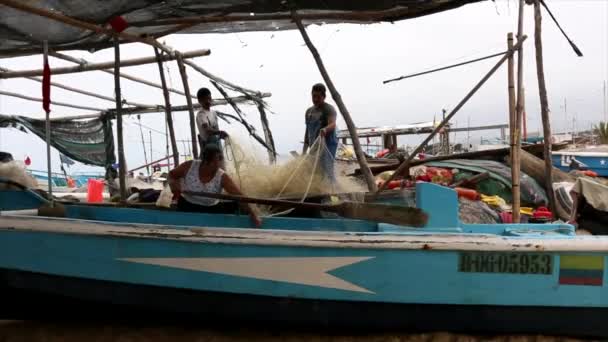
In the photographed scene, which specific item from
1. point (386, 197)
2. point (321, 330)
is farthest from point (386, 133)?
point (321, 330)

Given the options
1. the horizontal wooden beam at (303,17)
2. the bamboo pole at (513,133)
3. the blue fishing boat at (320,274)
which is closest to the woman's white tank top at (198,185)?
the blue fishing boat at (320,274)

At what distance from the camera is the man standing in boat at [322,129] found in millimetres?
4074

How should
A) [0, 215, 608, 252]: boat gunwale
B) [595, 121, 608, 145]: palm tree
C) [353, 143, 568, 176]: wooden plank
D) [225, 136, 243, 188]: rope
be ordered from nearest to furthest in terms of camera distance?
1. [0, 215, 608, 252]: boat gunwale
2. [225, 136, 243, 188]: rope
3. [353, 143, 568, 176]: wooden plank
4. [595, 121, 608, 145]: palm tree

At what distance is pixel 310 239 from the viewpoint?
3.14 metres

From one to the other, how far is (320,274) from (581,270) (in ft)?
5.42

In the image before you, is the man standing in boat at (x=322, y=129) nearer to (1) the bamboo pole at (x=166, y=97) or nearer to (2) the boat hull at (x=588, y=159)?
(1) the bamboo pole at (x=166, y=97)

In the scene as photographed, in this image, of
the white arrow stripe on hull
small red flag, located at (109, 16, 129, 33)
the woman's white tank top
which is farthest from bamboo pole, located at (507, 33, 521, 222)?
small red flag, located at (109, 16, 129, 33)

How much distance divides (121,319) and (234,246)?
4.01 feet

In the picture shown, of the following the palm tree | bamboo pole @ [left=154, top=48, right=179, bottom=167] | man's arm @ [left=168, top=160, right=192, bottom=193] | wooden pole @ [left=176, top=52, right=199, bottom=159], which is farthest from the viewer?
the palm tree

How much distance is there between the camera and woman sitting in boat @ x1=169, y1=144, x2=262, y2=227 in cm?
384

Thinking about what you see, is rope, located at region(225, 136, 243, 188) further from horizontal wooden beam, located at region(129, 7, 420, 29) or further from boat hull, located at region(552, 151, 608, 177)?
boat hull, located at region(552, 151, 608, 177)

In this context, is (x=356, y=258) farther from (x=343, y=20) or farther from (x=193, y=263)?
(x=343, y=20)

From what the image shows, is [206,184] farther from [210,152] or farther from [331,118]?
[331,118]

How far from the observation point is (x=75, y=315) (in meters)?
3.60
